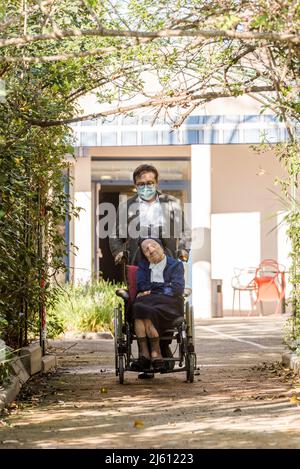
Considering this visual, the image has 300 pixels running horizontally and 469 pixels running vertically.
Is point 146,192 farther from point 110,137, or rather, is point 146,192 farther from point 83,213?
point 83,213

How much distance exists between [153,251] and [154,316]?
1.82ft

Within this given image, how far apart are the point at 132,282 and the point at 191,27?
301 cm

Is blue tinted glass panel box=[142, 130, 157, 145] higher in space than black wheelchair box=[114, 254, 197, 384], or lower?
higher

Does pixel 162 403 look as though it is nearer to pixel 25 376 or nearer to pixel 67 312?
pixel 25 376

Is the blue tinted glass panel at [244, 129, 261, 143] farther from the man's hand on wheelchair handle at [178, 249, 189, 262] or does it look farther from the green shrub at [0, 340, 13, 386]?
the green shrub at [0, 340, 13, 386]

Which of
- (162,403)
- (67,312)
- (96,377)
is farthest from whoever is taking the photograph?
(67,312)

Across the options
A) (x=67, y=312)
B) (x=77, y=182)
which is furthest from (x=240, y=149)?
(x=67, y=312)

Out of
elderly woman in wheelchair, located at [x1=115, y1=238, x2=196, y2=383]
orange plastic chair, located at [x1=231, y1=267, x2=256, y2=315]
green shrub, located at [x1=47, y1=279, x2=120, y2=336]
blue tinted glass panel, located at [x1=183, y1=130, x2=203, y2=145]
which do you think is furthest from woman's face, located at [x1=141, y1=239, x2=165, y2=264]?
orange plastic chair, located at [x1=231, y1=267, x2=256, y2=315]

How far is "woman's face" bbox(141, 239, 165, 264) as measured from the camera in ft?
32.2

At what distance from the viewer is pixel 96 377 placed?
1063 cm

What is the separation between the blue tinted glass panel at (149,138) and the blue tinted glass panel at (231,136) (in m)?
1.27

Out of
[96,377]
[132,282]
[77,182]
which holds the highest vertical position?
[77,182]

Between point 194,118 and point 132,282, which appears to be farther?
point 194,118

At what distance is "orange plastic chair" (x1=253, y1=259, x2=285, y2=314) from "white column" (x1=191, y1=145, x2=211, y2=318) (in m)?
1.14
